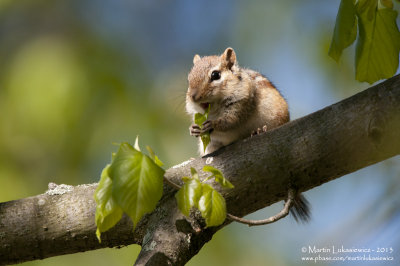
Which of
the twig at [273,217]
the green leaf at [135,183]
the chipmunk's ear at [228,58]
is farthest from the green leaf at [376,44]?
the chipmunk's ear at [228,58]

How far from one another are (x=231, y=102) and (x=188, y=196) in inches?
92.9

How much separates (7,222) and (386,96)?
2120 mm

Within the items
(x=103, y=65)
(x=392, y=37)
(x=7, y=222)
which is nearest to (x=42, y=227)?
(x=7, y=222)

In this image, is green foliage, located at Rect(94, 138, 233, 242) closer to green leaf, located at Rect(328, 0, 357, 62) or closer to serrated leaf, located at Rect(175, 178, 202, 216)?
serrated leaf, located at Rect(175, 178, 202, 216)

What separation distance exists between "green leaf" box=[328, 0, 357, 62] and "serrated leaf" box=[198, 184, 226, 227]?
90 centimetres

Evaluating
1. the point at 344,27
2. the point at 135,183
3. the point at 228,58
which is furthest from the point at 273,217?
the point at 228,58

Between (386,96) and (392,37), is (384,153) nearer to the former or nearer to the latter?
(386,96)

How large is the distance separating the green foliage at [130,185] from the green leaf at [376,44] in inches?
46.9

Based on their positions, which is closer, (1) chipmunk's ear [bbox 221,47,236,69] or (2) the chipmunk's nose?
(2) the chipmunk's nose

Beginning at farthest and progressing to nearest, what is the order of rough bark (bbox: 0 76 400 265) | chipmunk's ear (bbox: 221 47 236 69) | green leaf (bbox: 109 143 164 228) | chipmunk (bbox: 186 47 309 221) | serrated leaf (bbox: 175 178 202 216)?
chipmunk's ear (bbox: 221 47 236 69), chipmunk (bbox: 186 47 309 221), rough bark (bbox: 0 76 400 265), serrated leaf (bbox: 175 178 202 216), green leaf (bbox: 109 143 164 228)

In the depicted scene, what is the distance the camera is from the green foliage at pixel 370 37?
214cm

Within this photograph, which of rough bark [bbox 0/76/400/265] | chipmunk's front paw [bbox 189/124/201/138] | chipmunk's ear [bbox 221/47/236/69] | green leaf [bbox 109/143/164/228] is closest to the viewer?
green leaf [bbox 109/143/164/228]

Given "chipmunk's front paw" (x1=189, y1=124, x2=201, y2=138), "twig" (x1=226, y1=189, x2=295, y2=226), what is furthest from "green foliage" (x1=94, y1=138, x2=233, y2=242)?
"chipmunk's front paw" (x1=189, y1=124, x2=201, y2=138)

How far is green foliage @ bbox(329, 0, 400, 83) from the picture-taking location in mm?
2145
